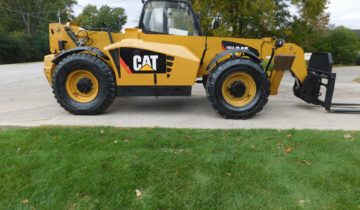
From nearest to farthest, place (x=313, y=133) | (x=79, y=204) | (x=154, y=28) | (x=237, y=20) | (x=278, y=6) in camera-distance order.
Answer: (x=79, y=204) → (x=313, y=133) → (x=154, y=28) → (x=237, y=20) → (x=278, y=6)

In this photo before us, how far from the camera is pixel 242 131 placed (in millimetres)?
5125

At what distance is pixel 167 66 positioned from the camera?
604 centimetres

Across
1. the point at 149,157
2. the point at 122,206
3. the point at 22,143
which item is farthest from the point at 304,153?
the point at 22,143

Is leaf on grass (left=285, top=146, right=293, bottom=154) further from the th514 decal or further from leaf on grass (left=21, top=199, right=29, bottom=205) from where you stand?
leaf on grass (left=21, top=199, right=29, bottom=205)

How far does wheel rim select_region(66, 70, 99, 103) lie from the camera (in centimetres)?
626

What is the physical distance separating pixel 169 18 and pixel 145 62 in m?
1.27

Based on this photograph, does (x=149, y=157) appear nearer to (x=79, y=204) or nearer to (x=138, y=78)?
(x=79, y=204)

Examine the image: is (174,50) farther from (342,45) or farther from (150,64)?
(342,45)

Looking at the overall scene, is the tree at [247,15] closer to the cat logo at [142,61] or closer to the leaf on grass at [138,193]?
the cat logo at [142,61]

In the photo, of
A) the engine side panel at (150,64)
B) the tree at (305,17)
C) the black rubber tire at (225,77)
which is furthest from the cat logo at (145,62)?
the tree at (305,17)

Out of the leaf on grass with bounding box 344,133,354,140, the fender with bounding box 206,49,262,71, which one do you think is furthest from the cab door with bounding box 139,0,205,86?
the leaf on grass with bounding box 344,133,354,140

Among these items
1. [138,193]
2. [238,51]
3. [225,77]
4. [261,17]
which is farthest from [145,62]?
[261,17]

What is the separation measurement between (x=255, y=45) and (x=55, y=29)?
3935 mm

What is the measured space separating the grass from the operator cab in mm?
2502
